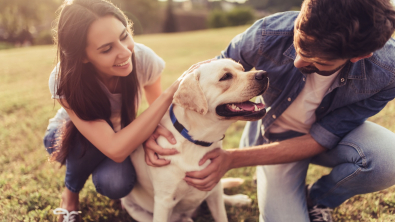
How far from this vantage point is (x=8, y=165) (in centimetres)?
316

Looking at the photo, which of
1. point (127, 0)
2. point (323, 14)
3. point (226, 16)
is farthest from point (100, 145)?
point (127, 0)

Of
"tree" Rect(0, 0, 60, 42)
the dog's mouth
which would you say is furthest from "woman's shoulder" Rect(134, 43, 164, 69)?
"tree" Rect(0, 0, 60, 42)

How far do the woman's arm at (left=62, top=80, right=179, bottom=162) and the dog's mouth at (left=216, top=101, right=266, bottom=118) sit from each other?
42cm

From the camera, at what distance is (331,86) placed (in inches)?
85.6

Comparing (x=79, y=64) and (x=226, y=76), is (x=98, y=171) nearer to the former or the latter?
(x=79, y=64)

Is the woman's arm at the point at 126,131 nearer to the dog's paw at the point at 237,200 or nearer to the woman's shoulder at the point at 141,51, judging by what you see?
the woman's shoulder at the point at 141,51

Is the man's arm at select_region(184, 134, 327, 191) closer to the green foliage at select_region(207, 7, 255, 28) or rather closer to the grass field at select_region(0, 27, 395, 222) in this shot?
the grass field at select_region(0, 27, 395, 222)

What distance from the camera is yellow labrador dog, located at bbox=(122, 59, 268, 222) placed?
72.5 inches

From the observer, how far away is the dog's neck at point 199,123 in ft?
6.15

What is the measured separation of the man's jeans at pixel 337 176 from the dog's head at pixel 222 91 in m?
0.88

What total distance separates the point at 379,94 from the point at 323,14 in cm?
95

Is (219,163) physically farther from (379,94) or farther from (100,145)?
(379,94)

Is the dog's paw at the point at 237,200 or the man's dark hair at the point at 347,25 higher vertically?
the man's dark hair at the point at 347,25

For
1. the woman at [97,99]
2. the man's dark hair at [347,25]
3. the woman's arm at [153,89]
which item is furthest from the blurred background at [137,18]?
the man's dark hair at [347,25]
